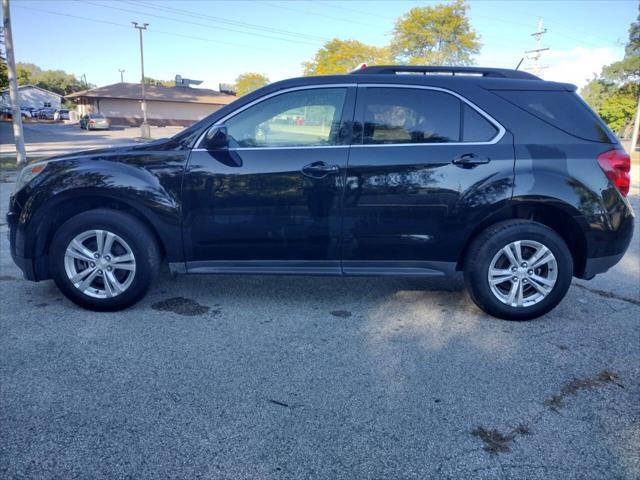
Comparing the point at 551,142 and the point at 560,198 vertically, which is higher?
the point at 551,142

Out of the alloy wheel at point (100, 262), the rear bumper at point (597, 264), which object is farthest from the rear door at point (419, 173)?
the alloy wheel at point (100, 262)

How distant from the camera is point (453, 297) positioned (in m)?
4.50

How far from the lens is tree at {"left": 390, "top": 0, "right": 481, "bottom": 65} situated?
39.1m

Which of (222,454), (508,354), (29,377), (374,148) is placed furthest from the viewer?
(374,148)

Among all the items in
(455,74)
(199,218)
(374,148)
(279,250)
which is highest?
(455,74)

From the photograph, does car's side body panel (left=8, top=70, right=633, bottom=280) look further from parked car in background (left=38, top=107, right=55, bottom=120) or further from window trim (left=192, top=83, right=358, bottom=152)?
parked car in background (left=38, top=107, right=55, bottom=120)

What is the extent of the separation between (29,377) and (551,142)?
12.8 feet

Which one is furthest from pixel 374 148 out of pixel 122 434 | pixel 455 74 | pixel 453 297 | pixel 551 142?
pixel 122 434

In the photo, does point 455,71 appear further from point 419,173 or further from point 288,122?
point 288,122

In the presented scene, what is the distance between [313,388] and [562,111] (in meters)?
2.82

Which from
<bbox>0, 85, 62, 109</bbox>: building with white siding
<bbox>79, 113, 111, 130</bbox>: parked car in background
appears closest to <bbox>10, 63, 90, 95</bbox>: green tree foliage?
<bbox>0, 85, 62, 109</bbox>: building with white siding

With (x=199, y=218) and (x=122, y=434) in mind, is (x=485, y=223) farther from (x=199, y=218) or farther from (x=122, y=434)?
(x=122, y=434)

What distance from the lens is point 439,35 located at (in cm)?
3944

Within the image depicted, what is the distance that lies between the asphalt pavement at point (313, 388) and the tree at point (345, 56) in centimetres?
4193
